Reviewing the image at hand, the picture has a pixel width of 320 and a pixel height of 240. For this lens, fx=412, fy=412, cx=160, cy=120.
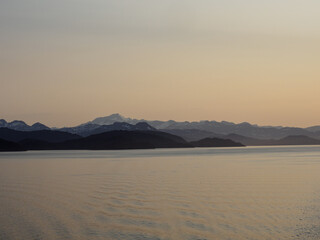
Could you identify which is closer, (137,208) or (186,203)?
(137,208)

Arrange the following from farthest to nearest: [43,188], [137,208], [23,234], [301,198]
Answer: [43,188] < [301,198] < [137,208] < [23,234]

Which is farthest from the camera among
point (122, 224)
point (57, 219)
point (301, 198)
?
point (301, 198)

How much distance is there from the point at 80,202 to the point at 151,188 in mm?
11526

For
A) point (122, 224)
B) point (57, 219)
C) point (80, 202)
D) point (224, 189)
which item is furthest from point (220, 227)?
point (224, 189)

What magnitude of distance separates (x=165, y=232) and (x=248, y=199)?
1492 cm

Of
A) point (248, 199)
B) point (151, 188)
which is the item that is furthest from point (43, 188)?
point (248, 199)

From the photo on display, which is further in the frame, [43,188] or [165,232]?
[43,188]

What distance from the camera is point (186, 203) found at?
3472 centimetres

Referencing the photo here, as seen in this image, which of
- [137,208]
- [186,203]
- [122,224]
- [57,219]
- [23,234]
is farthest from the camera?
[186,203]

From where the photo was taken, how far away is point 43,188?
1886 inches

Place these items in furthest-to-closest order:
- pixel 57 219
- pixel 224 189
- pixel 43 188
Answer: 1. pixel 43 188
2. pixel 224 189
3. pixel 57 219

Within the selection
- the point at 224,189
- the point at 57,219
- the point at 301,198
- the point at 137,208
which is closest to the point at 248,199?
the point at 301,198

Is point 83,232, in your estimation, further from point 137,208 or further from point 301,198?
point 301,198

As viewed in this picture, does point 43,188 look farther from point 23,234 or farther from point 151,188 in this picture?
point 23,234
